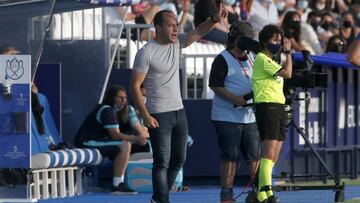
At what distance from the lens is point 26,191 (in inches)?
619

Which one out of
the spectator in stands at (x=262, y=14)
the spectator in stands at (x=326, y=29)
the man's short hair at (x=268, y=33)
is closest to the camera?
the man's short hair at (x=268, y=33)

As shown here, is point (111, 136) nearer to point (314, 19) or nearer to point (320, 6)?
point (314, 19)

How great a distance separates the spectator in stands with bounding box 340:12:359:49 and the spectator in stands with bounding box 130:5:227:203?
1193 centimetres

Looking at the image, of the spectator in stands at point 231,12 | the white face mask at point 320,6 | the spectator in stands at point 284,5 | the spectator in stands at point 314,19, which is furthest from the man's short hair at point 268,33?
the white face mask at point 320,6

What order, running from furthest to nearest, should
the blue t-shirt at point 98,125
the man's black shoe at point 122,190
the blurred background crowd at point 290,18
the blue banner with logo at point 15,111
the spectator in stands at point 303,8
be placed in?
the spectator in stands at point 303,8, the blurred background crowd at point 290,18, the blue t-shirt at point 98,125, the man's black shoe at point 122,190, the blue banner with logo at point 15,111

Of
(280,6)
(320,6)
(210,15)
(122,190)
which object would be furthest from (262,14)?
(210,15)

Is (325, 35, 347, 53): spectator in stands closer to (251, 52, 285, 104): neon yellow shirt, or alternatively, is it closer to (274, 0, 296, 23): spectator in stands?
(274, 0, 296, 23): spectator in stands

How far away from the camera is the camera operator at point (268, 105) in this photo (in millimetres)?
13977

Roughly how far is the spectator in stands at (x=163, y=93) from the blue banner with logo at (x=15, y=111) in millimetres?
2024

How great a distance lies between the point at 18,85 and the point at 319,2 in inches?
580

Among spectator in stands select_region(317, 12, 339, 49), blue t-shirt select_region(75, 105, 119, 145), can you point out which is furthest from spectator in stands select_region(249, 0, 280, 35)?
blue t-shirt select_region(75, 105, 119, 145)

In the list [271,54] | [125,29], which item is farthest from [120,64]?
[271,54]

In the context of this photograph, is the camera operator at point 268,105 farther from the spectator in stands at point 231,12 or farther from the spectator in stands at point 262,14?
the spectator in stands at point 262,14

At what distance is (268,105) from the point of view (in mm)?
14023
